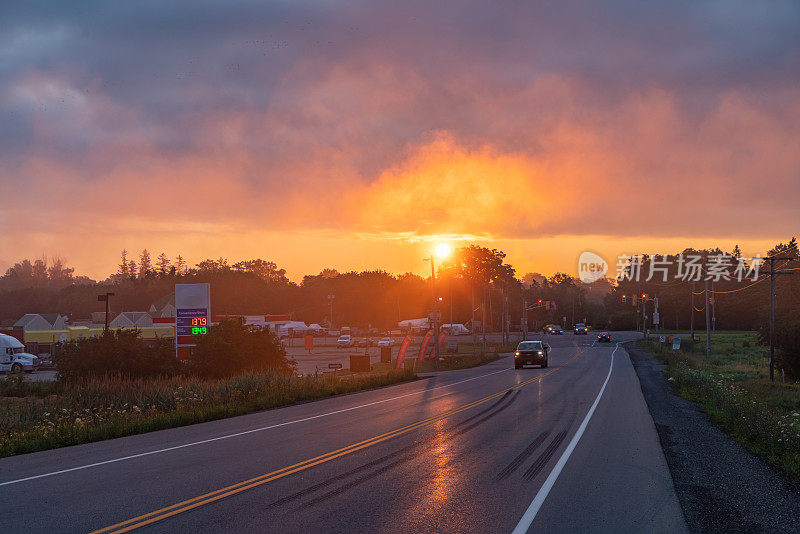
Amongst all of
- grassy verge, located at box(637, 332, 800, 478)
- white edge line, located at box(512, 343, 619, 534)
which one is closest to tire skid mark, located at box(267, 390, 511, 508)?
white edge line, located at box(512, 343, 619, 534)

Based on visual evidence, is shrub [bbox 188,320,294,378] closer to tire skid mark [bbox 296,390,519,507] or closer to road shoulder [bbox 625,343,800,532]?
tire skid mark [bbox 296,390,519,507]

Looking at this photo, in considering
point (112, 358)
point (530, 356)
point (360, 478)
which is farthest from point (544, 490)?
point (530, 356)

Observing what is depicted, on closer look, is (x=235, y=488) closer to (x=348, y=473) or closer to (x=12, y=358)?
Answer: (x=348, y=473)

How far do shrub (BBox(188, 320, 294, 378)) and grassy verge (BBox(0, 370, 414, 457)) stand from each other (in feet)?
24.1

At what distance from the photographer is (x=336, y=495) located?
9445 millimetres

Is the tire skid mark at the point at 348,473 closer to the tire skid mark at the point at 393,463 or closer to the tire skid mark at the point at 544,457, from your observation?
the tire skid mark at the point at 393,463

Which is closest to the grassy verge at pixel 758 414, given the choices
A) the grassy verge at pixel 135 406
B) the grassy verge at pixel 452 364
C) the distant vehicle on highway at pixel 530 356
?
the distant vehicle on highway at pixel 530 356

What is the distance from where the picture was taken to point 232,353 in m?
36.2

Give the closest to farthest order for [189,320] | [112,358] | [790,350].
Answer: [112,358] < [189,320] < [790,350]

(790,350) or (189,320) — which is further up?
(189,320)

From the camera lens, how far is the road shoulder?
841 cm

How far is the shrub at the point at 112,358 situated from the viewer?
32031 millimetres

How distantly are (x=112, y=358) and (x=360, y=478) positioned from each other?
25492mm

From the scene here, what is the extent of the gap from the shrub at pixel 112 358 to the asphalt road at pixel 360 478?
15.5 meters
